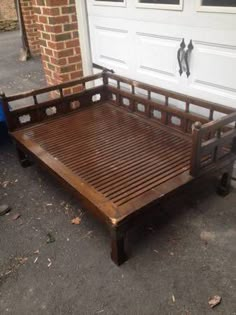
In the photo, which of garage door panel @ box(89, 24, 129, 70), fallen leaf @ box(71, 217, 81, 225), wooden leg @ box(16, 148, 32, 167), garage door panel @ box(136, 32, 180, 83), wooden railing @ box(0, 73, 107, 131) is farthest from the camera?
garage door panel @ box(89, 24, 129, 70)

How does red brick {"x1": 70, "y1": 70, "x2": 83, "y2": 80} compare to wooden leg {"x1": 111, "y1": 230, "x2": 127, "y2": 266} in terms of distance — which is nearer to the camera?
wooden leg {"x1": 111, "y1": 230, "x2": 127, "y2": 266}

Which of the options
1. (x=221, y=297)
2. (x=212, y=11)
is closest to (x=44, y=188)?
(x=221, y=297)

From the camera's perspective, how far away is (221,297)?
64.4 inches

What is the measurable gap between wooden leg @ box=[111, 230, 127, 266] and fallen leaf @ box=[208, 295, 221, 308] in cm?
50

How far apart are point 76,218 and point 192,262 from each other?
2.67 feet

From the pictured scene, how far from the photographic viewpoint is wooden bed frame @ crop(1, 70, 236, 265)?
5.89 ft

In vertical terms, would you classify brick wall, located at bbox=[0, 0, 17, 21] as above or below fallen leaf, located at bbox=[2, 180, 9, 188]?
above

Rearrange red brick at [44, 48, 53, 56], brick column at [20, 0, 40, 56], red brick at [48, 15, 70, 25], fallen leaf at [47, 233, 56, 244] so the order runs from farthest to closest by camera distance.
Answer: brick column at [20, 0, 40, 56] < red brick at [44, 48, 53, 56] < red brick at [48, 15, 70, 25] < fallen leaf at [47, 233, 56, 244]

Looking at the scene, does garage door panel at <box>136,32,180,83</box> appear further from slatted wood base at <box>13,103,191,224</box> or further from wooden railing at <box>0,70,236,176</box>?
slatted wood base at <box>13,103,191,224</box>

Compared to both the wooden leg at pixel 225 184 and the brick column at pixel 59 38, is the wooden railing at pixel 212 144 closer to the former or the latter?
the wooden leg at pixel 225 184

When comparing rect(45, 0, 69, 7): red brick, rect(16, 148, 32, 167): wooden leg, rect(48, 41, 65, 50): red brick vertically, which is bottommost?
rect(16, 148, 32, 167): wooden leg

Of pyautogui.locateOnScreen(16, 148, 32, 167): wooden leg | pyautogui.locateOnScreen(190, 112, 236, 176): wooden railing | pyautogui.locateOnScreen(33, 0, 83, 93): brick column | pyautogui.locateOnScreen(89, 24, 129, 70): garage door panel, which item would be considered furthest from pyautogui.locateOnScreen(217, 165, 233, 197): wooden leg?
pyautogui.locateOnScreen(33, 0, 83, 93): brick column

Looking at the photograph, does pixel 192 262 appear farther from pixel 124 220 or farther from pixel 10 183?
pixel 10 183

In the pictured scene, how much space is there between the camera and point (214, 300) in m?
1.62
